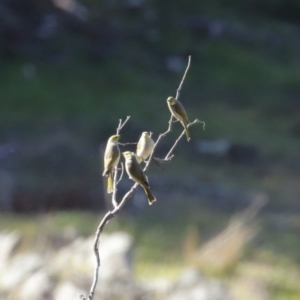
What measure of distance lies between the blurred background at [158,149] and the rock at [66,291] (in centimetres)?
2

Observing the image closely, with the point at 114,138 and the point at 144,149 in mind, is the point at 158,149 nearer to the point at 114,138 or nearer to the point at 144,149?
the point at 114,138

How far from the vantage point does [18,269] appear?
22.2 feet

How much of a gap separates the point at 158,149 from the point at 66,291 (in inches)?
284

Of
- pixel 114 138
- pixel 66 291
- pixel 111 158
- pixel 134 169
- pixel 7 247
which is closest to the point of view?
pixel 134 169

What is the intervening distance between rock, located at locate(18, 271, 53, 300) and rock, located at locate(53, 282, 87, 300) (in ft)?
0.21

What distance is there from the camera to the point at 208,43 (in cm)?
1908

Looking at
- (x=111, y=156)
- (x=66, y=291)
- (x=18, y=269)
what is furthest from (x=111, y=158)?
(x=18, y=269)

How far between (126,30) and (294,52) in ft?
12.7

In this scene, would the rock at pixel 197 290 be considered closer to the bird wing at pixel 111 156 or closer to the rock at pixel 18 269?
the rock at pixel 18 269

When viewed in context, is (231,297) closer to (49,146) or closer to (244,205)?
(244,205)

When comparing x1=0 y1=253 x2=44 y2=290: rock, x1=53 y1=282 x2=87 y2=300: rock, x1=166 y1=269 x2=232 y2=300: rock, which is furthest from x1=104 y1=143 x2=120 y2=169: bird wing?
x1=166 y1=269 x2=232 y2=300: rock

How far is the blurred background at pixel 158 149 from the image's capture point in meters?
7.70

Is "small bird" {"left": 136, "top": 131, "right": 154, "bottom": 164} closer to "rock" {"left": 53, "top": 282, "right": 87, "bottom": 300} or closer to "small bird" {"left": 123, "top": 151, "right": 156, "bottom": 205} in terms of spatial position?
"small bird" {"left": 123, "top": 151, "right": 156, "bottom": 205}

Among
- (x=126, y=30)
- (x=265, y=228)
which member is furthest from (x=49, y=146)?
(x=126, y=30)
